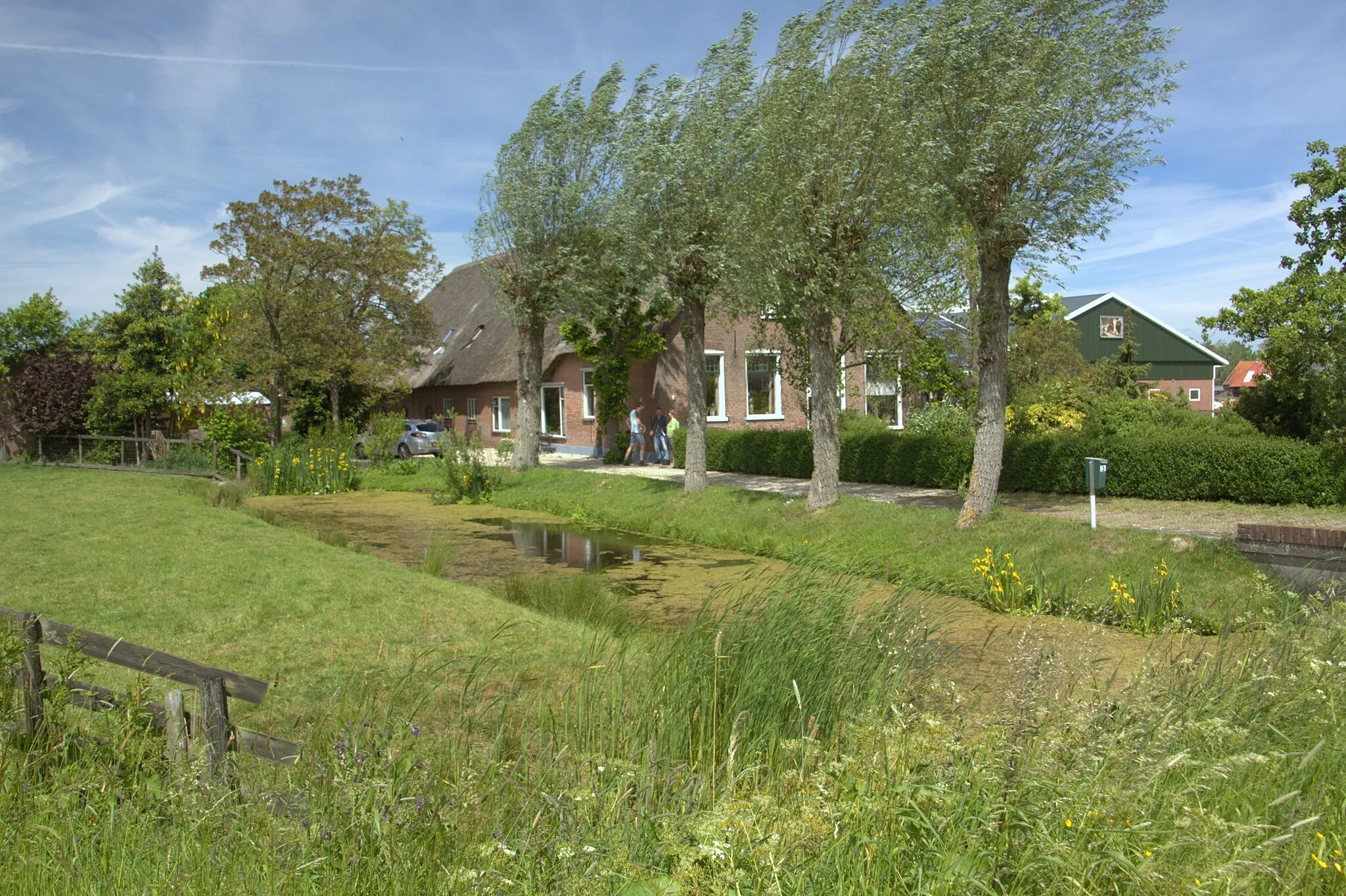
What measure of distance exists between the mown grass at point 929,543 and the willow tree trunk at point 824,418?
38cm

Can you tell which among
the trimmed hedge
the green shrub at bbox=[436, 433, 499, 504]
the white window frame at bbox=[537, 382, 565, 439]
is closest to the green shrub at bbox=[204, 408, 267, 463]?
the green shrub at bbox=[436, 433, 499, 504]

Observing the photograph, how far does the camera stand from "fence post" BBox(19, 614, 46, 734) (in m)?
4.23

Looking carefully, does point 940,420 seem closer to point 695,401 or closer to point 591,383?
point 695,401

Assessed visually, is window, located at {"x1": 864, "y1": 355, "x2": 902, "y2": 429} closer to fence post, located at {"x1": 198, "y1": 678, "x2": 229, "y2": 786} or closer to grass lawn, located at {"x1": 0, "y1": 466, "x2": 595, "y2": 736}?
grass lawn, located at {"x1": 0, "y1": 466, "x2": 595, "y2": 736}

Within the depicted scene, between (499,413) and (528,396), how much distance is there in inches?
449

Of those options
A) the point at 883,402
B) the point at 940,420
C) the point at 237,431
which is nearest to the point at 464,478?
the point at 237,431

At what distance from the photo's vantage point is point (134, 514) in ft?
Answer: 49.7

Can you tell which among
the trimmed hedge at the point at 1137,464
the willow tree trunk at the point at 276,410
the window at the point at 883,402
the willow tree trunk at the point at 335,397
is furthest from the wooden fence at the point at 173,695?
the willow tree trunk at the point at 335,397

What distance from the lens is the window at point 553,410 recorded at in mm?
31438

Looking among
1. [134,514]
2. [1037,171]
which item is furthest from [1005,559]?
[134,514]

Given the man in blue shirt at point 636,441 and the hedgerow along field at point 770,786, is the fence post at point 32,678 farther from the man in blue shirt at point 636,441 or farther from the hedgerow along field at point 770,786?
the man in blue shirt at point 636,441

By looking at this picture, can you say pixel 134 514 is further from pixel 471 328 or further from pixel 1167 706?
pixel 471 328

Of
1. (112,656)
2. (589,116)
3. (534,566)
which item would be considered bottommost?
(534,566)

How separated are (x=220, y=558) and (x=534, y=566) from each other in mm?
3944
